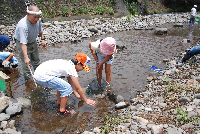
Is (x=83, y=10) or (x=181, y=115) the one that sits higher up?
(x=83, y=10)

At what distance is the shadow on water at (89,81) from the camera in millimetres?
3221

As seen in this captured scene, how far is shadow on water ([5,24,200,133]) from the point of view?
3.22m

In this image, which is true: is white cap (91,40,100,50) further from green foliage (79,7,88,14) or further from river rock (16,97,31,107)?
green foliage (79,7,88,14)

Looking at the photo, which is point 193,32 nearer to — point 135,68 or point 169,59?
point 169,59

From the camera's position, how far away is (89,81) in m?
4.83

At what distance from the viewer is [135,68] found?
223 inches

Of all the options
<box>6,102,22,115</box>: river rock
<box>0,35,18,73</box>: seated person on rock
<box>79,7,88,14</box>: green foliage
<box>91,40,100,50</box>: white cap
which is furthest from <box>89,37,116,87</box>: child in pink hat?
<box>79,7,88,14</box>: green foliage

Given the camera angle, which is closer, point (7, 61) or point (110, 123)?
point (110, 123)

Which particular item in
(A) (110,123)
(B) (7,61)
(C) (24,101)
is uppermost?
(B) (7,61)

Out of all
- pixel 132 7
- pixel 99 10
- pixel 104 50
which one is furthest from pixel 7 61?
pixel 132 7

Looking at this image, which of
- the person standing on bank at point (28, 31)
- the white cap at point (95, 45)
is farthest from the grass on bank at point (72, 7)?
the white cap at point (95, 45)

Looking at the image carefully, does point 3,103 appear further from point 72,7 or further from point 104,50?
point 72,7

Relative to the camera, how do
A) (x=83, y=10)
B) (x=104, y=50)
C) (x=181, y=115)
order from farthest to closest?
(x=83, y=10), (x=104, y=50), (x=181, y=115)

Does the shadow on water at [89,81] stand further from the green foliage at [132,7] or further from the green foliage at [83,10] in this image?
the green foliage at [132,7]
